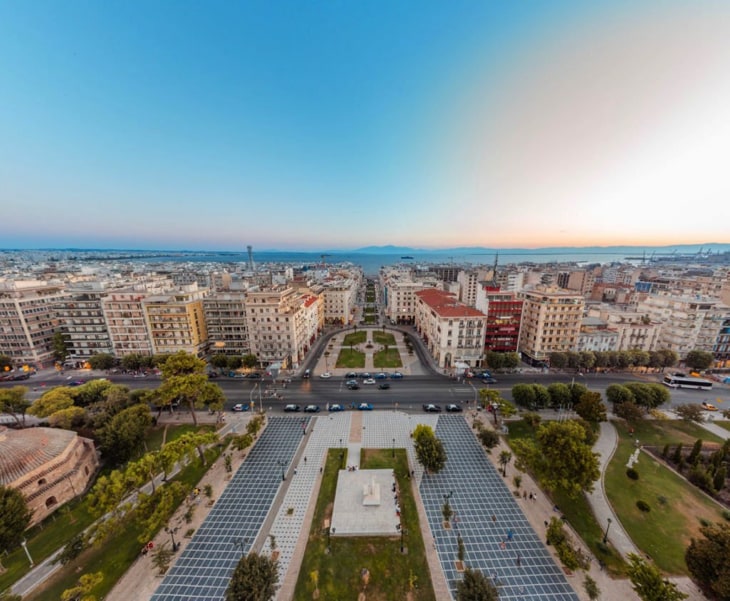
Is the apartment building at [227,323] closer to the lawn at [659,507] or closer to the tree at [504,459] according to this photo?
the tree at [504,459]

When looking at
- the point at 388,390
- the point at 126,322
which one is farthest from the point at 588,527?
the point at 126,322

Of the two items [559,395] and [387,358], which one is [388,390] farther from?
[559,395]

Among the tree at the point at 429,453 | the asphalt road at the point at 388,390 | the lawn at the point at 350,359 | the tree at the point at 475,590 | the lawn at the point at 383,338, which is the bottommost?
the lawn at the point at 383,338

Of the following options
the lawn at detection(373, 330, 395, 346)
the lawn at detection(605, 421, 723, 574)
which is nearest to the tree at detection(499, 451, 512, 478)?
the lawn at detection(605, 421, 723, 574)

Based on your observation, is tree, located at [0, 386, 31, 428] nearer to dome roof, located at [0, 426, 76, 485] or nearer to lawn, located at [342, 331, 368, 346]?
dome roof, located at [0, 426, 76, 485]

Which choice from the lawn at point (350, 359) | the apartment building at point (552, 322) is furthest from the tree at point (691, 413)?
the lawn at point (350, 359)
